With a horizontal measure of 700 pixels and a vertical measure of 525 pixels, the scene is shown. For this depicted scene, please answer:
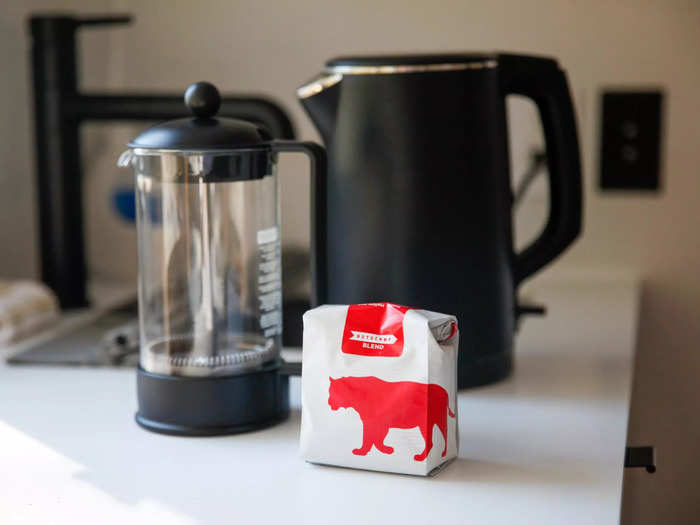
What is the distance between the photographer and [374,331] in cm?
63

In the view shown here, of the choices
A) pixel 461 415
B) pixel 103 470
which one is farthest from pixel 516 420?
pixel 103 470

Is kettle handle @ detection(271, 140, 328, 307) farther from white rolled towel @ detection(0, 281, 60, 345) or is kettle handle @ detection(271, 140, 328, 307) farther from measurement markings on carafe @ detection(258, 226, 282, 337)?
white rolled towel @ detection(0, 281, 60, 345)

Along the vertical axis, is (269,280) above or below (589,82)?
below

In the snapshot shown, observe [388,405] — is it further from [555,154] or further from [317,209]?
[555,154]

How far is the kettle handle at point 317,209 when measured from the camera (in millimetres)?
733

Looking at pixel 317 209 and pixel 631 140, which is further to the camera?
pixel 631 140

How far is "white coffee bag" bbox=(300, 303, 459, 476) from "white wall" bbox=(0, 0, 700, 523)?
0.63 meters

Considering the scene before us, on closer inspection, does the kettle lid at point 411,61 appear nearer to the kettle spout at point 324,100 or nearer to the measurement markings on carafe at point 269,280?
the kettle spout at point 324,100

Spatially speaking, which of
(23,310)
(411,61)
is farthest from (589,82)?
(23,310)

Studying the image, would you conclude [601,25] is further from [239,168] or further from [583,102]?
[239,168]

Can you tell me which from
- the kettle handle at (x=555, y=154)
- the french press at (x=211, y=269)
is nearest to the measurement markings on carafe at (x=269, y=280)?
the french press at (x=211, y=269)

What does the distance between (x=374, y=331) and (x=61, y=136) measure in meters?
0.67

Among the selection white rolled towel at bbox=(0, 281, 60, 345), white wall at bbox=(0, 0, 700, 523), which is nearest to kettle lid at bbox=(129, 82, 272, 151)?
white rolled towel at bbox=(0, 281, 60, 345)

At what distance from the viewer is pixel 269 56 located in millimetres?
1350
